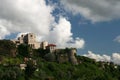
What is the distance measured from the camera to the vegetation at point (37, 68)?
155837mm

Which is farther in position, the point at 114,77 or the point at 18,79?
the point at 114,77

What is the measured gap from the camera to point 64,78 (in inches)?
6644

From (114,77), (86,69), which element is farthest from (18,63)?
(114,77)

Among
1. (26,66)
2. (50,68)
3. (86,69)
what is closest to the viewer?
(26,66)

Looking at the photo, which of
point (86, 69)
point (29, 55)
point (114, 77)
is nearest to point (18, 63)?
point (29, 55)

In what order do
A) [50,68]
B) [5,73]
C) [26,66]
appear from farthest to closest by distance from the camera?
1. [50,68]
2. [26,66]
3. [5,73]

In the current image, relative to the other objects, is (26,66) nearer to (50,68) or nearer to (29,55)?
(50,68)

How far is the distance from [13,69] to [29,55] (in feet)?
123

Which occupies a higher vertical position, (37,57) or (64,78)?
(37,57)

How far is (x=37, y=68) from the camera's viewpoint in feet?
551

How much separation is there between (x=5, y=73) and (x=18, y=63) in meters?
22.5

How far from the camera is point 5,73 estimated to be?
14975cm

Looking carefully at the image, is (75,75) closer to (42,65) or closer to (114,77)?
(42,65)

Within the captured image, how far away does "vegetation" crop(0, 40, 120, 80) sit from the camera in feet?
511
